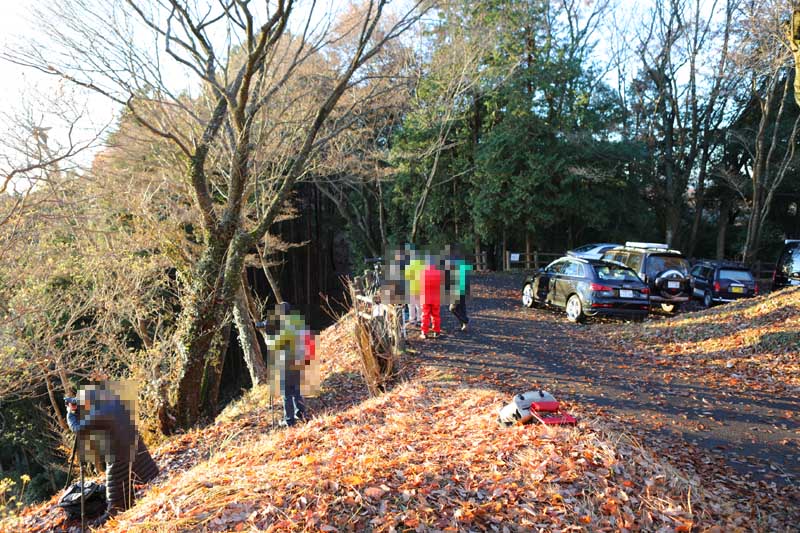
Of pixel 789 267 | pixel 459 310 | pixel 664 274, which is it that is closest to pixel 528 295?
pixel 664 274

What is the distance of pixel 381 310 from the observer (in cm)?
832

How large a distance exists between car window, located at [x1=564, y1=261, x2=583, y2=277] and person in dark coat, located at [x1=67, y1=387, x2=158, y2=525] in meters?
9.98

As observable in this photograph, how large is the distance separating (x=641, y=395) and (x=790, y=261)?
11.6 meters

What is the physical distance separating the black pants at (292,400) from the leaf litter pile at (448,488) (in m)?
1.45

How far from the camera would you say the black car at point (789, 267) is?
14680 mm

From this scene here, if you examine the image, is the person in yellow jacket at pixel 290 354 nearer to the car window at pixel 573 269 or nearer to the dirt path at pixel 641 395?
the dirt path at pixel 641 395

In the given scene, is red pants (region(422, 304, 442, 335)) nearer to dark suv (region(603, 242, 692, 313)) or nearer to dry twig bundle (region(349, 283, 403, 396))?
dry twig bundle (region(349, 283, 403, 396))

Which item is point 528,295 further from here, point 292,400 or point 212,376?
point 292,400

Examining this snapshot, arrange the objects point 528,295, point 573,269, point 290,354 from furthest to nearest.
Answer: point 528,295
point 573,269
point 290,354

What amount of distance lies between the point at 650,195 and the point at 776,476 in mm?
26644

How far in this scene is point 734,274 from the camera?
16.3 metres

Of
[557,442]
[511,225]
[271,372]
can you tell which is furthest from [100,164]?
[511,225]

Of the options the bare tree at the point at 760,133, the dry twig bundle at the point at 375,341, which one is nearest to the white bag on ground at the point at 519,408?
the dry twig bundle at the point at 375,341

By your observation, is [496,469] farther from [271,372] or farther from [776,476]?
[271,372]
